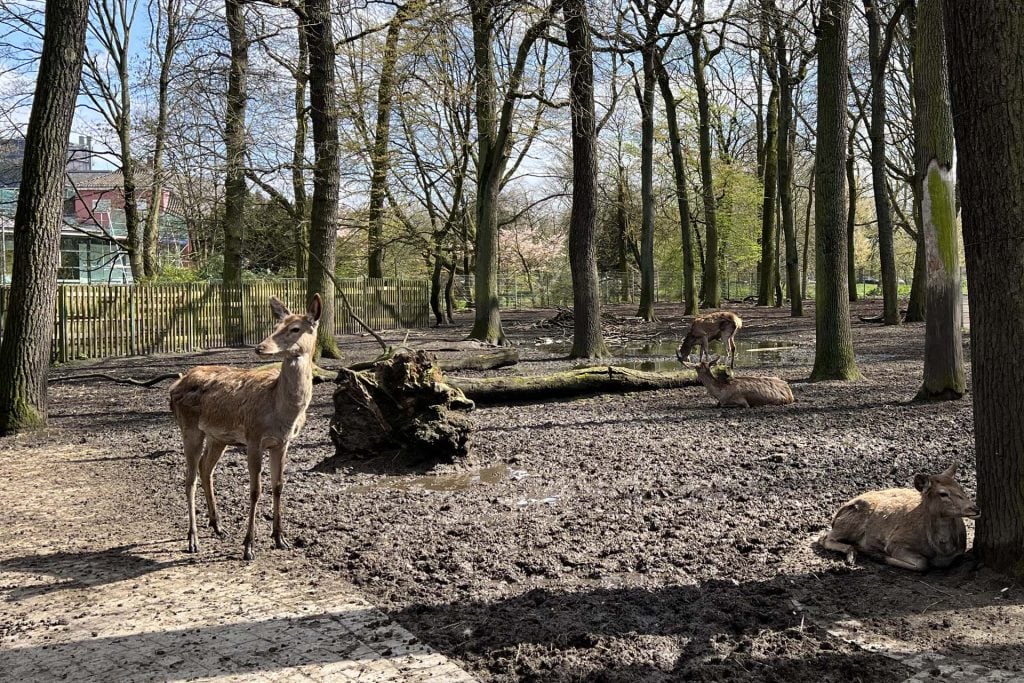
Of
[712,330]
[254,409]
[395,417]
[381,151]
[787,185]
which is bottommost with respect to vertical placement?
[395,417]

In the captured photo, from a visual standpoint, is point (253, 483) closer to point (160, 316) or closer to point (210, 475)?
point (210, 475)

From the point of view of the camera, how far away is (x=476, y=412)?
449 inches

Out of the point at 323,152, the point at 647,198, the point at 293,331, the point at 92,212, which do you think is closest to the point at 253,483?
→ the point at 293,331

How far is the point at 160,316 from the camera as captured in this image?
69.3 feet

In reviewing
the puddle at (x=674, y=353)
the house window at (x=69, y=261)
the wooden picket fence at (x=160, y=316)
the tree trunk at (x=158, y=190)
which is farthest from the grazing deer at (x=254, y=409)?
the house window at (x=69, y=261)

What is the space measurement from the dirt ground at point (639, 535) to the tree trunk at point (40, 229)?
1.92 ft

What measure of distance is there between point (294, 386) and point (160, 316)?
1740 cm

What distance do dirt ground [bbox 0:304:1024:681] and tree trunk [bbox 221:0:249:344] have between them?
8.96 m

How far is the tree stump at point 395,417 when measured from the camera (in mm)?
8430

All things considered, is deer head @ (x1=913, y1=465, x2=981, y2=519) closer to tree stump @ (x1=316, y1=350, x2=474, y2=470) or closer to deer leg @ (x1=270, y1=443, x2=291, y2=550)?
deer leg @ (x1=270, y1=443, x2=291, y2=550)

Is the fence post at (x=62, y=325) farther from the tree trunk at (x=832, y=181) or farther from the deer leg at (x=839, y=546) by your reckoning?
the deer leg at (x=839, y=546)

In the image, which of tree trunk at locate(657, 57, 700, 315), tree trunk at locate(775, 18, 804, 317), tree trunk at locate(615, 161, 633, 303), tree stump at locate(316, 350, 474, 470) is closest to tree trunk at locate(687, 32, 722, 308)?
tree trunk at locate(657, 57, 700, 315)

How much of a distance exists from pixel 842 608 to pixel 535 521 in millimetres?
2446

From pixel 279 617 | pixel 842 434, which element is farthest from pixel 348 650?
pixel 842 434
